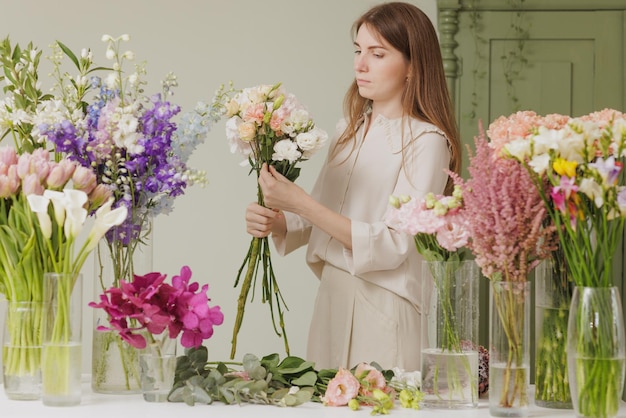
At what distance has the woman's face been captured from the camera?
2680 millimetres

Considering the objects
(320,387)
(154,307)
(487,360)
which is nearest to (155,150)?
(154,307)

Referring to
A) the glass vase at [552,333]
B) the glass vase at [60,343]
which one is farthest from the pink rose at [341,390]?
the glass vase at [60,343]

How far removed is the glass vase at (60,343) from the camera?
5.78 feet

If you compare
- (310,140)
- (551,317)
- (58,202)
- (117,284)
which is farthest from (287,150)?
(551,317)

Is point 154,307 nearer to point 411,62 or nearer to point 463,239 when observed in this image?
point 463,239

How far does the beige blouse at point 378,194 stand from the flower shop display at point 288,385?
0.57 meters

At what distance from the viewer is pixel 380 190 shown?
2.70 metres

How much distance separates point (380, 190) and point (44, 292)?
1188 mm

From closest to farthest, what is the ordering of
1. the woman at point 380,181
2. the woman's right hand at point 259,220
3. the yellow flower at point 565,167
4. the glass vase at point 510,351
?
the yellow flower at point 565,167, the glass vase at point 510,351, the woman's right hand at point 259,220, the woman at point 380,181

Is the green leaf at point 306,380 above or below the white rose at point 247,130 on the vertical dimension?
below

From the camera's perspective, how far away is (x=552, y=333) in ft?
5.88

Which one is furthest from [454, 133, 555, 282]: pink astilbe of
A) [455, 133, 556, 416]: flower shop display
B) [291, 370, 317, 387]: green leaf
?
[291, 370, 317, 387]: green leaf

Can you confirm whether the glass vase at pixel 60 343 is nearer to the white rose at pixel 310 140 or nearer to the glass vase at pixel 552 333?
the white rose at pixel 310 140

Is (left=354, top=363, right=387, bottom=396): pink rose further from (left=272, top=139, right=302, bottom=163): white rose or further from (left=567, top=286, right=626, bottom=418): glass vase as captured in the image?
(left=272, top=139, right=302, bottom=163): white rose
